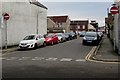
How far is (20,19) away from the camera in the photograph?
3816 centimetres

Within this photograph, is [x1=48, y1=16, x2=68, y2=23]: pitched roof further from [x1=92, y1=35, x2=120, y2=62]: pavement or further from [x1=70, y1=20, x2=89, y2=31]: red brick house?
[x1=92, y1=35, x2=120, y2=62]: pavement

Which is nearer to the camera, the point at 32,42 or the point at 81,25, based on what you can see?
the point at 32,42

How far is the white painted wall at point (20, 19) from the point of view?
34.6 m

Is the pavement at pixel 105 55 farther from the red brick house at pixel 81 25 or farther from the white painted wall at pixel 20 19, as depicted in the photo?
the red brick house at pixel 81 25

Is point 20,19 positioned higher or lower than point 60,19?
lower

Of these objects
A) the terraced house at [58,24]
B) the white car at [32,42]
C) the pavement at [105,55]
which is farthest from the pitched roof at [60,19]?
the pavement at [105,55]

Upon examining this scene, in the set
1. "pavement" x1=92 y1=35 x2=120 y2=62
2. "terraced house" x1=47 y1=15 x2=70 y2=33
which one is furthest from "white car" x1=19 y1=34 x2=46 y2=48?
"terraced house" x1=47 y1=15 x2=70 y2=33

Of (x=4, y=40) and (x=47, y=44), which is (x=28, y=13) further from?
(x=4, y=40)

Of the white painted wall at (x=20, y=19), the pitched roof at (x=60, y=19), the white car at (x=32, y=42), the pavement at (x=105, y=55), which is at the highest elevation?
the pitched roof at (x=60, y=19)

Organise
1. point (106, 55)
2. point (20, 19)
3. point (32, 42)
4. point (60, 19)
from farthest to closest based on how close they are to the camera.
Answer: point (60, 19), point (20, 19), point (32, 42), point (106, 55)

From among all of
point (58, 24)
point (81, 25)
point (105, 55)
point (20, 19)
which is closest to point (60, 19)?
point (58, 24)

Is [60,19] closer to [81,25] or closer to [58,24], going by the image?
[58,24]

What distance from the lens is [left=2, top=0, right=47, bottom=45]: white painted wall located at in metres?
34.6

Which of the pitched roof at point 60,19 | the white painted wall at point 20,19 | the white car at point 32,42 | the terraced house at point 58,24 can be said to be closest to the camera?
the white car at point 32,42
